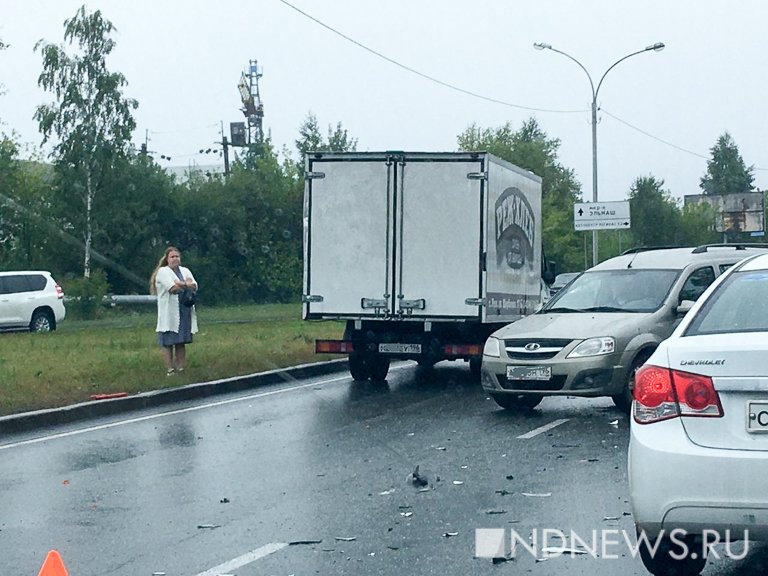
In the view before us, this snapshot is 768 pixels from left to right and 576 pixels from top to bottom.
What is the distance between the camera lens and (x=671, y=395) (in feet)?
18.5

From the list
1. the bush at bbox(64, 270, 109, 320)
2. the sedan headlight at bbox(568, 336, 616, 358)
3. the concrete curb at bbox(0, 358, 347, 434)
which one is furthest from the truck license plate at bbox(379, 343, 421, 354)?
the bush at bbox(64, 270, 109, 320)

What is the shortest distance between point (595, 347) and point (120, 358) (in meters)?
8.90

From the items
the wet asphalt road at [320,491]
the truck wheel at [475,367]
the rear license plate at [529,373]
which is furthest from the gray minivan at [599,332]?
the truck wheel at [475,367]

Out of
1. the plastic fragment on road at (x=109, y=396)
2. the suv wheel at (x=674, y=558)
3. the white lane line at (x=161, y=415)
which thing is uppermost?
the suv wheel at (x=674, y=558)

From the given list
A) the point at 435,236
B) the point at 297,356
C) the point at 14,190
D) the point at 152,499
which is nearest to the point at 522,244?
the point at 435,236

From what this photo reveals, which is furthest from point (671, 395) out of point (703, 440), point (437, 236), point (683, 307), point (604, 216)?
point (604, 216)

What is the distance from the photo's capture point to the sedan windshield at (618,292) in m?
13.6

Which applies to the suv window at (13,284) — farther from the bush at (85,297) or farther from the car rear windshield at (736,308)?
the car rear windshield at (736,308)

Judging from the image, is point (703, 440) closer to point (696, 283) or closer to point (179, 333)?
point (696, 283)

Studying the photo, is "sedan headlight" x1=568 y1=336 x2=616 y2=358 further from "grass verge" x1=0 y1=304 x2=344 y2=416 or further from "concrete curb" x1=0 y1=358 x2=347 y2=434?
"grass verge" x1=0 y1=304 x2=344 y2=416

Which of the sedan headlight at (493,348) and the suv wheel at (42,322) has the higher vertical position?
the sedan headlight at (493,348)

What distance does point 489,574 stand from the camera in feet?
21.1

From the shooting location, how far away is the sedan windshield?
13.6 metres

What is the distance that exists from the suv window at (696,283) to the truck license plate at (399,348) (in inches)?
161
